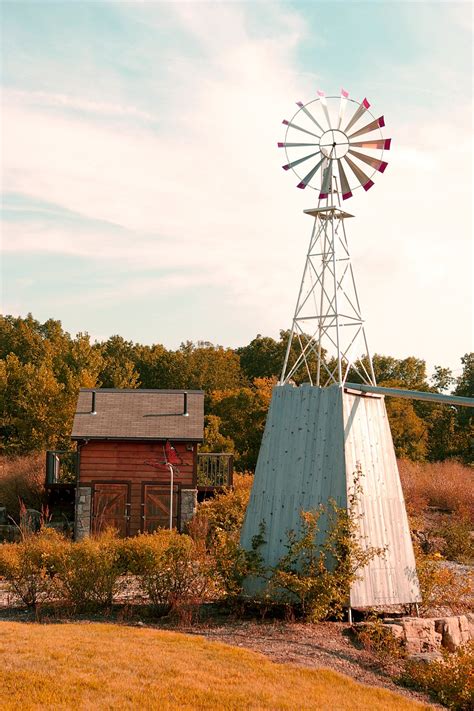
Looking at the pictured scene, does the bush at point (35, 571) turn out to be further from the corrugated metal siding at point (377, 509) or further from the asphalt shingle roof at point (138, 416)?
the asphalt shingle roof at point (138, 416)

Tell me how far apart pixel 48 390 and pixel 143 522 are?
1356cm

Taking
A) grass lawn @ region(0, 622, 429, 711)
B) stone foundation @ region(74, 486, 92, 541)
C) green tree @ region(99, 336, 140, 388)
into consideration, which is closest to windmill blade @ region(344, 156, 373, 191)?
grass lawn @ region(0, 622, 429, 711)

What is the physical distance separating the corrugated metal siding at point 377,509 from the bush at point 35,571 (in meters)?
4.47

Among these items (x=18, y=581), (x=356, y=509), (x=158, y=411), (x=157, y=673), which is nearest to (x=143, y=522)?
(x=158, y=411)

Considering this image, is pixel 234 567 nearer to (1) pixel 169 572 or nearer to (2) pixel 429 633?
(1) pixel 169 572

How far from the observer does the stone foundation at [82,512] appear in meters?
22.2

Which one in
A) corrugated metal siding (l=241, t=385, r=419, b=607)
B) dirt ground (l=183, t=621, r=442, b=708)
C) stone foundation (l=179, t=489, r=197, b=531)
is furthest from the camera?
stone foundation (l=179, t=489, r=197, b=531)

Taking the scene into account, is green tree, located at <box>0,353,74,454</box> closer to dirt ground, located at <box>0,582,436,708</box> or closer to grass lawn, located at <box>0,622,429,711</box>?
dirt ground, located at <box>0,582,436,708</box>

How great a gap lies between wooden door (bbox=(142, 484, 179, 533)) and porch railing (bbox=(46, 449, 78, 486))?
132 inches

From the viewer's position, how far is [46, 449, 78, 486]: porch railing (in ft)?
81.9

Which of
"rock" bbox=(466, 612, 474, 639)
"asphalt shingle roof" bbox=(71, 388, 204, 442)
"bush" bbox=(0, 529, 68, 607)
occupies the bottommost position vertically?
"rock" bbox=(466, 612, 474, 639)

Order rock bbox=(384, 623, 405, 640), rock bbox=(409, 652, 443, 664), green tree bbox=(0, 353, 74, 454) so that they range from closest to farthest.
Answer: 1. rock bbox=(409, 652, 443, 664)
2. rock bbox=(384, 623, 405, 640)
3. green tree bbox=(0, 353, 74, 454)

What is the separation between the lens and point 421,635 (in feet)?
34.9

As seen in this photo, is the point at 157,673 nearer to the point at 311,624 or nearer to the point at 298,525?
the point at 311,624
